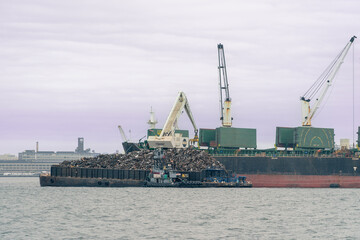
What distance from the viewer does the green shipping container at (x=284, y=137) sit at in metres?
162

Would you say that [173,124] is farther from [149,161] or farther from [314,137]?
[314,137]

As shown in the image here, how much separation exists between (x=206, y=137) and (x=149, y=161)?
2921 cm

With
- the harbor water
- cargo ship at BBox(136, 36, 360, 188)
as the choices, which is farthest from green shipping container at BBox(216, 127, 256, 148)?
the harbor water

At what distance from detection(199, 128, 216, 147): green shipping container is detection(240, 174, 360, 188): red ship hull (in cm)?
2206

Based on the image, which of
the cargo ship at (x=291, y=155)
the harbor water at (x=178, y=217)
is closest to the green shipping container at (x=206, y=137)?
the cargo ship at (x=291, y=155)

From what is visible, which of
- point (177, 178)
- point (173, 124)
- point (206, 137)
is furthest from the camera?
point (206, 137)

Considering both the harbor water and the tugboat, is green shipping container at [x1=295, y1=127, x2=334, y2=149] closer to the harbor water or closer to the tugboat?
the tugboat

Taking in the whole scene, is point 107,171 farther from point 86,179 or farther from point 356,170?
point 356,170

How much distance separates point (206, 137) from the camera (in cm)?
16788

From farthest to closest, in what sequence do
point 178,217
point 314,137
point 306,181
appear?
point 314,137 < point 306,181 < point 178,217

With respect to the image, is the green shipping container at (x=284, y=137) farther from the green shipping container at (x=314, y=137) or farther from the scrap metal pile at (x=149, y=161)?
the scrap metal pile at (x=149, y=161)

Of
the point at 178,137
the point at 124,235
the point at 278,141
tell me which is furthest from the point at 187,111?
the point at 124,235

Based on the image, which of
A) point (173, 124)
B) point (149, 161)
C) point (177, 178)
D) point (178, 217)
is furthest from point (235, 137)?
point (178, 217)

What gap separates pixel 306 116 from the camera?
17350 centimetres
